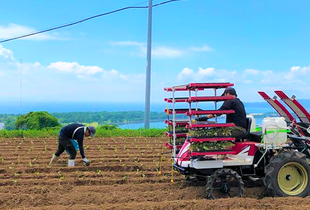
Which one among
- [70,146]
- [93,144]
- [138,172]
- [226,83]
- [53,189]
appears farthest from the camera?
[93,144]

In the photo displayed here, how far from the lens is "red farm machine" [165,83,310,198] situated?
18.1ft

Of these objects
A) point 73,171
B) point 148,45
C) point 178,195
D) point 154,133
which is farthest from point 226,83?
point 148,45

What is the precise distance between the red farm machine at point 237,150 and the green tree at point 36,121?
40.5 ft

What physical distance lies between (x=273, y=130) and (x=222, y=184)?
130 cm

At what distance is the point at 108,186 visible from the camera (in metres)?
6.63

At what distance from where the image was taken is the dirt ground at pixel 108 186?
5.44 m

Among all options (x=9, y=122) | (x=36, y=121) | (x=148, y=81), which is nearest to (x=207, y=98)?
(x=148, y=81)

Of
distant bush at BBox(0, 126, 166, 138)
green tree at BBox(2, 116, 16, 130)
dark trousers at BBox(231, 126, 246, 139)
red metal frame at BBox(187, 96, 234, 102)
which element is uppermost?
red metal frame at BBox(187, 96, 234, 102)

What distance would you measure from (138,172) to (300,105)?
3.69 meters

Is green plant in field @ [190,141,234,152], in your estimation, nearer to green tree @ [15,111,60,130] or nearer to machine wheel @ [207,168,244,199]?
machine wheel @ [207,168,244,199]

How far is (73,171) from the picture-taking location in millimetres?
7957

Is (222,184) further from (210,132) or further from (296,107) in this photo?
(296,107)

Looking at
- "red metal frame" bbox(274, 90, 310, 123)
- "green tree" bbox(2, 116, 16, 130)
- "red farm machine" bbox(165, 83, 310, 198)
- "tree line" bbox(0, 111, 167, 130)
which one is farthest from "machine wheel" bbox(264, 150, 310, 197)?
"green tree" bbox(2, 116, 16, 130)

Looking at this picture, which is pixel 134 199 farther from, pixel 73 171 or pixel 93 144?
pixel 93 144
